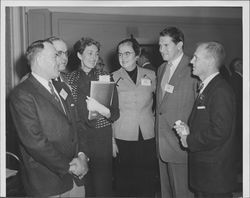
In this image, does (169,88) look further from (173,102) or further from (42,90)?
(42,90)

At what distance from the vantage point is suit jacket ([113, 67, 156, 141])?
5.34 ft

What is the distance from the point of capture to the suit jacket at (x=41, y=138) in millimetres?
1406

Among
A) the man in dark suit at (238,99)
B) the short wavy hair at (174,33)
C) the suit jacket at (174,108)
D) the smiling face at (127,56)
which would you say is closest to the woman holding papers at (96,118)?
the smiling face at (127,56)

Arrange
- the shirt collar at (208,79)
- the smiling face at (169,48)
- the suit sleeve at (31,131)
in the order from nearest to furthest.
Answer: the suit sleeve at (31,131) → the shirt collar at (208,79) → the smiling face at (169,48)

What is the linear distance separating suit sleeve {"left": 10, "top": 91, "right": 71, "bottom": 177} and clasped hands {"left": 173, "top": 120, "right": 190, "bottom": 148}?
0.60 metres

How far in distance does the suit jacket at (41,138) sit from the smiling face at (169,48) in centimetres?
59

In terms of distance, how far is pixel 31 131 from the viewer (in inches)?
55.6

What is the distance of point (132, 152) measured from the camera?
5.47ft

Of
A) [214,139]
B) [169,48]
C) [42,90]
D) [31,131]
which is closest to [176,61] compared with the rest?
[169,48]

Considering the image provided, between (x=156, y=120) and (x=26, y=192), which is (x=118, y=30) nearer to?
(x=156, y=120)

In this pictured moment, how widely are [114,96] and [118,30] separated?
1.11 feet

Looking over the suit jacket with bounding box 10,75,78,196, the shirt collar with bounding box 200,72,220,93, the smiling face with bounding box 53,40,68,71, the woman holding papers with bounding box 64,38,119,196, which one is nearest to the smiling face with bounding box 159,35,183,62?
the shirt collar with bounding box 200,72,220,93

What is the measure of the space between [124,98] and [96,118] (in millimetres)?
178

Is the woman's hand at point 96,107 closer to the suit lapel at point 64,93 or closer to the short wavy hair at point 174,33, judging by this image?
the suit lapel at point 64,93
